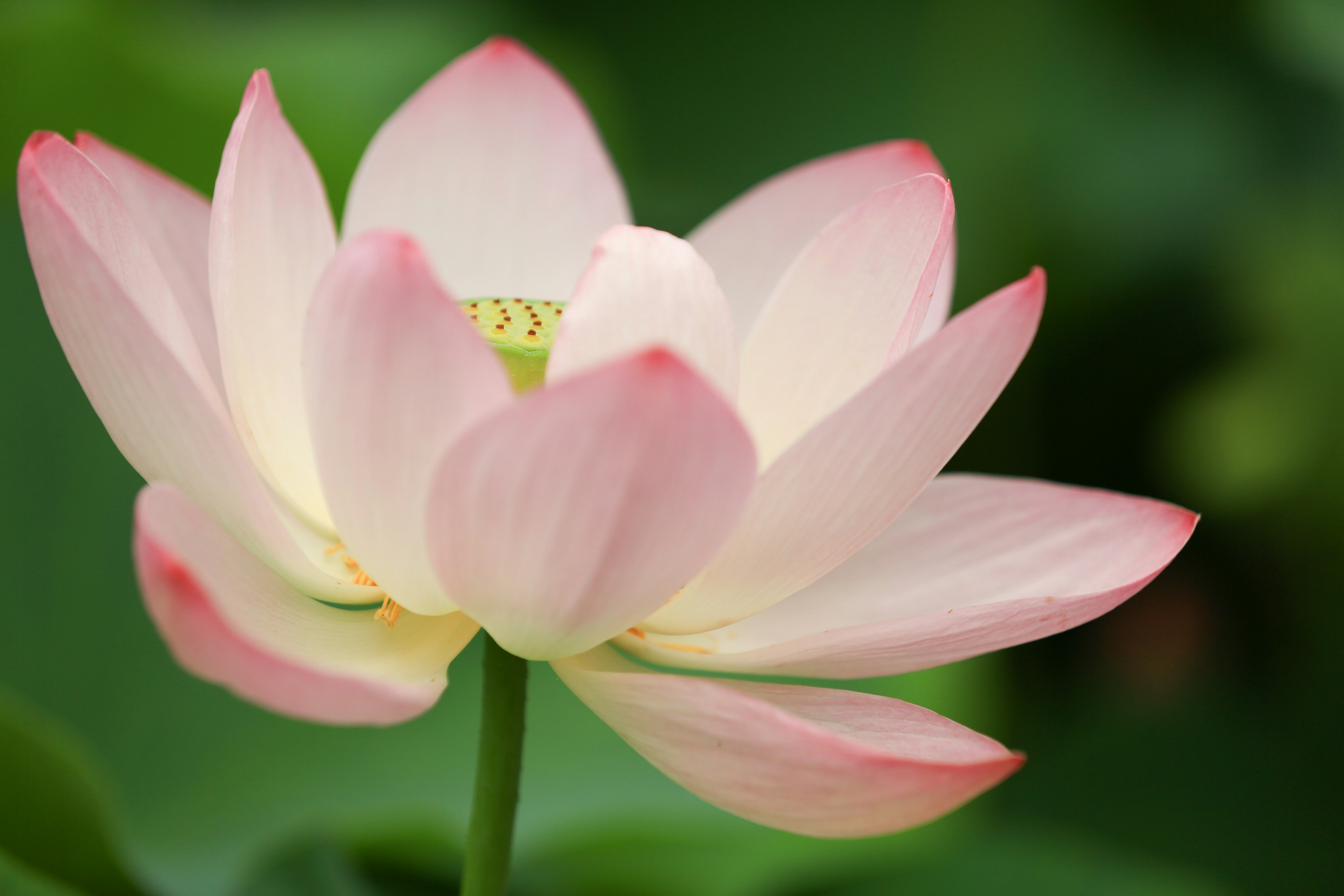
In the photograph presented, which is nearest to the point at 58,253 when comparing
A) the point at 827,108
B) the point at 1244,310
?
the point at 1244,310

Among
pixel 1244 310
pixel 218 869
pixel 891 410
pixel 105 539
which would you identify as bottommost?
pixel 218 869

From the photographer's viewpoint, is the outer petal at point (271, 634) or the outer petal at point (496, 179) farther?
the outer petal at point (496, 179)

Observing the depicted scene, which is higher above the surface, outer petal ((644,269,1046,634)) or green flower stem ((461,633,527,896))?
outer petal ((644,269,1046,634))

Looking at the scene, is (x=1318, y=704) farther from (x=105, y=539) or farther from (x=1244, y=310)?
(x=105, y=539)

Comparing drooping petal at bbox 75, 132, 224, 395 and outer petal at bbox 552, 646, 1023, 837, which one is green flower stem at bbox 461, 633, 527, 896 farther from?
drooping petal at bbox 75, 132, 224, 395

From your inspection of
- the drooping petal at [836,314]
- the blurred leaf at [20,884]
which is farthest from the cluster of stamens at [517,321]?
the blurred leaf at [20,884]

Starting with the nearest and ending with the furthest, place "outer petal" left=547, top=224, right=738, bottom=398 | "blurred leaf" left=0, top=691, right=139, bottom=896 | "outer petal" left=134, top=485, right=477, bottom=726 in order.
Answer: "outer petal" left=134, top=485, right=477, bottom=726, "outer petal" left=547, top=224, right=738, bottom=398, "blurred leaf" left=0, top=691, right=139, bottom=896

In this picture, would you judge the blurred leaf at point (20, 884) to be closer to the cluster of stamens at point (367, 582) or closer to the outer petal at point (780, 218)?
the cluster of stamens at point (367, 582)

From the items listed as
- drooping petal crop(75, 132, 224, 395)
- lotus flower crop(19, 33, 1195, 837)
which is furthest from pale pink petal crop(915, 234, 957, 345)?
drooping petal crop(75, 132, 224, 395)
